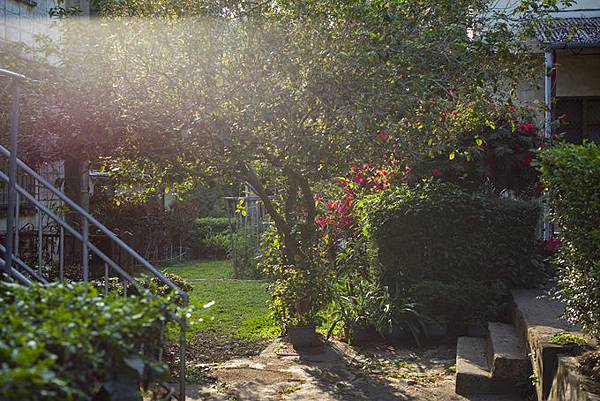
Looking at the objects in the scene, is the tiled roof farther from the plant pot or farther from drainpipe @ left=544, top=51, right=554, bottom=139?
the plant pot

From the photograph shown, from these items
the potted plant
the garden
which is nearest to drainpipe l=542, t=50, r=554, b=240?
the garden

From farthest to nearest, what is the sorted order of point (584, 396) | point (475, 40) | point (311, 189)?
1. point (311, 189)
2. point (475, 40)
3. point (584, 396)

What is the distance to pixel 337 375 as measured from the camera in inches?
256

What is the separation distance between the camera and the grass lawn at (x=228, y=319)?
7.55 meters

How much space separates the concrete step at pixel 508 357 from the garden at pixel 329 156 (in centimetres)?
17

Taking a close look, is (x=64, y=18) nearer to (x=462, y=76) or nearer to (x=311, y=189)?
(x=311, y=189)

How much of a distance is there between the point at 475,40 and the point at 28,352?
228 inches

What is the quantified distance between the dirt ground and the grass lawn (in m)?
0.37

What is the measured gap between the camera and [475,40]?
694cm

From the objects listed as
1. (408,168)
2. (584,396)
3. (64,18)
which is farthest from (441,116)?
(64,18)

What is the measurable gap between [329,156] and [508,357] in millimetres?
2189

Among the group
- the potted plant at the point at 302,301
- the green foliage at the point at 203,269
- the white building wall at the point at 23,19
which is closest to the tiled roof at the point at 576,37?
the potted plant at the point at 302,301

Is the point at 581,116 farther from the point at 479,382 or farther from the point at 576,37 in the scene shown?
the point at 479,382

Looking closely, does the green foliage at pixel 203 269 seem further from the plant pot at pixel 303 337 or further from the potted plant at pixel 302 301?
the plant pot at pixel 303 337
